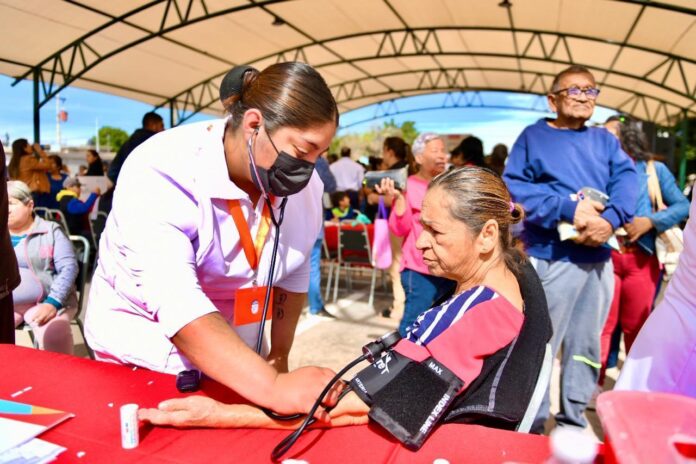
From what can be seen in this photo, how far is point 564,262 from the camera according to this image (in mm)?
2193

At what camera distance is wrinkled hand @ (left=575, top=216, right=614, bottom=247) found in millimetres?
2041

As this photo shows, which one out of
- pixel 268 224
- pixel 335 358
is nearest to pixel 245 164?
pixel 268 224

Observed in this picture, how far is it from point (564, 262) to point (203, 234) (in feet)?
5.49

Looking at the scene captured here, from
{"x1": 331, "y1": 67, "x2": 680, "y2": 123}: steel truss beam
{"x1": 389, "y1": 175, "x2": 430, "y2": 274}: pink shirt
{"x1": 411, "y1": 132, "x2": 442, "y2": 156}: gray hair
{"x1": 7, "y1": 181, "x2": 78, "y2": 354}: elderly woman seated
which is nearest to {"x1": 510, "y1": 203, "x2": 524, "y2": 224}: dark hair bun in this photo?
{"x1": 389, "y1": 175, "x2": 430, "y2": 274}: pink shirt

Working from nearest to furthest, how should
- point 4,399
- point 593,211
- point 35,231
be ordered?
point 4,399
point 593,211
point 35,231

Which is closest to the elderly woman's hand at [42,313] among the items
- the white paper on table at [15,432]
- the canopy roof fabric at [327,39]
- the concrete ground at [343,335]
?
the concrete ground at [343,335]

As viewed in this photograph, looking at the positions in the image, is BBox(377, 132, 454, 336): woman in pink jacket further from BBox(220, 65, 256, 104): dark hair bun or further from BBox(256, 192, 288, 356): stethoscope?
BBox(220, 65, 256, 104): dark hair bun

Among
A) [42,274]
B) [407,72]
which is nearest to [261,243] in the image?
[42,274]

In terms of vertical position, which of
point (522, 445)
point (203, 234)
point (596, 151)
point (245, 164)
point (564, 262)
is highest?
point (596, 151)

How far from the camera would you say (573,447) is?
0.46 m

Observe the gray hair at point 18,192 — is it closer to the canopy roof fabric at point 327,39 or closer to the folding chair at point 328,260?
the folding chair at point 328,260

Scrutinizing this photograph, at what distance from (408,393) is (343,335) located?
129 inches

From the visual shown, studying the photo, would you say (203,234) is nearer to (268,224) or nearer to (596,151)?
(268,224)

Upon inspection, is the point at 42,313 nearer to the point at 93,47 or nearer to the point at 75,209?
the point at 75,209
